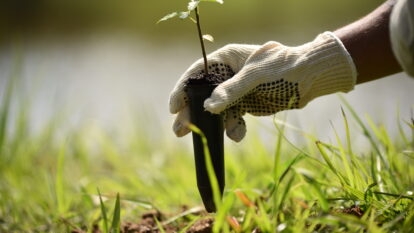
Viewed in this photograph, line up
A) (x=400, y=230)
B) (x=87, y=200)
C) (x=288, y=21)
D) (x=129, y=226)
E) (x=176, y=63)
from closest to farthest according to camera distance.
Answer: (x=400, y=230) < (x=129, y=226) < (x=87, y=200) < (x=176, y=63) < (x=288, y=21)

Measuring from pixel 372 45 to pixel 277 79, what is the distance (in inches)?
11.1

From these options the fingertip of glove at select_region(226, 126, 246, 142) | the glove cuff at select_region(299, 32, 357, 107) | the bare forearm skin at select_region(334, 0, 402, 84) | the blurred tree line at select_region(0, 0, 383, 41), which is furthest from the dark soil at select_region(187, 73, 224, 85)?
the blurred tree line at select_region(0, 0, 383, 41)

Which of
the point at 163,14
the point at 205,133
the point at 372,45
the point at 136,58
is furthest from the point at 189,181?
the point at 163,14

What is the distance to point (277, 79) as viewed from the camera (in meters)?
1.95

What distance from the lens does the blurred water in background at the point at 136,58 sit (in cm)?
455

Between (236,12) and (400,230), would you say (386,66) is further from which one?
(236,12)

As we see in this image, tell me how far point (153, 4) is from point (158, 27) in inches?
55.7

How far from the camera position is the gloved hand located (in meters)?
1.92

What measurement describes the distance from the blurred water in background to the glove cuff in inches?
60.5

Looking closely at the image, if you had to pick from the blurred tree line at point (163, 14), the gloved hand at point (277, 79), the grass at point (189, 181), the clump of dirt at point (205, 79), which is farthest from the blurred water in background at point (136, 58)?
the clump of dirt at point (205, 79)

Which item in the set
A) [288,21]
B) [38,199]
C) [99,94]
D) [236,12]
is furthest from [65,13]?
[38,199]

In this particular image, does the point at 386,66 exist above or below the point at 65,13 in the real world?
below

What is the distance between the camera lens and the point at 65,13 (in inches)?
381

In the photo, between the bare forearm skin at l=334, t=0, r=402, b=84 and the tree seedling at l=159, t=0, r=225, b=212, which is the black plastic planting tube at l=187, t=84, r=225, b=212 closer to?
the tree seedling at l=159, t=0, r=225, b=212
